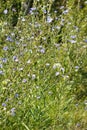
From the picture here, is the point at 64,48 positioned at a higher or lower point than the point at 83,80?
higher

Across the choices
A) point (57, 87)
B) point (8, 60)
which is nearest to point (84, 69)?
point (57, 87)

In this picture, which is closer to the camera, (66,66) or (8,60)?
(8,60)

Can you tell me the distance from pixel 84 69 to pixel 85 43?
335 millimetres

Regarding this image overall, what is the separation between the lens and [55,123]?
11.2 ft

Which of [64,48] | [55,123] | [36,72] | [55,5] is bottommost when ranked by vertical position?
[55,123]

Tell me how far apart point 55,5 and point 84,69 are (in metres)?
2.41

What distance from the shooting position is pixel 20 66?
324 centimetres

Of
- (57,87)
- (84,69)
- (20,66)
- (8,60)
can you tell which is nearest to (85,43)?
(84,69)

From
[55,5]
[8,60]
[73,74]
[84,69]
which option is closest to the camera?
[8,60]

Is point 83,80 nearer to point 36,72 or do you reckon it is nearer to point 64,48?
point 64,48

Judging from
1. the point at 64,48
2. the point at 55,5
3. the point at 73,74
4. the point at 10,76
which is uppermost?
the point at 55,5

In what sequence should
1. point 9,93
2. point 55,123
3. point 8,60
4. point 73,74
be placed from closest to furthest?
1. point 9,93
2. point 55,123
3. point 8,60
4. point 73,74

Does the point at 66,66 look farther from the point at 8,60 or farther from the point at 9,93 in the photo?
the point at 9,93

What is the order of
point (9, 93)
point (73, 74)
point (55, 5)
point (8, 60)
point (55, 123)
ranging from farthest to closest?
1. point (55, 5)
2. point (73, 74)
3. point (8, 60)
4. point (55, 123)
5. point (9, 93)
